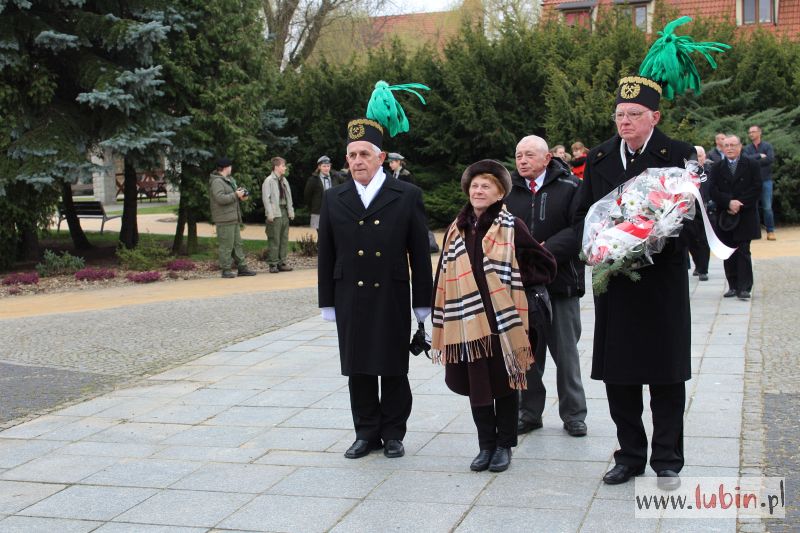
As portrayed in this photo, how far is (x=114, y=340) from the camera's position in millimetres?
10477

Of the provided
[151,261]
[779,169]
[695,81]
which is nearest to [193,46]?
[151,261]

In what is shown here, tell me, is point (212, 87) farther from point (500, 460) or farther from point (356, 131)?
point (500, 460)

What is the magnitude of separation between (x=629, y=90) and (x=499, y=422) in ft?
6.49

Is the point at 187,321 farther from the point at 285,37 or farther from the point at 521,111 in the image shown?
the point at 285,37

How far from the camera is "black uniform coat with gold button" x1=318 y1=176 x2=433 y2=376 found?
5723 mm

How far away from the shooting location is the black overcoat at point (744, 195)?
11398mm

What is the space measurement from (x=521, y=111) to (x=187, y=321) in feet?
43.5

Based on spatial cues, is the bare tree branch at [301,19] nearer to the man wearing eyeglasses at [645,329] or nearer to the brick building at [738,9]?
the brick building at [738,9]

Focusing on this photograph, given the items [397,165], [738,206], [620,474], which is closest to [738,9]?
[397,165]

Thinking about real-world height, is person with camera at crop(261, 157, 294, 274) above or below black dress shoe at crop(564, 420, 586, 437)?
above

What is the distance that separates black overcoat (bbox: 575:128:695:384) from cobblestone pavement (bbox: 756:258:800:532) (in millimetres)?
846

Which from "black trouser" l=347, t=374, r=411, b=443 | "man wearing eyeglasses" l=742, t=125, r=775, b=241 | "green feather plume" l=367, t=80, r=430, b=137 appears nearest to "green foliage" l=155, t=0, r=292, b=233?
"man wearing eyeglasses" l=742, t=125, r=775, b=241

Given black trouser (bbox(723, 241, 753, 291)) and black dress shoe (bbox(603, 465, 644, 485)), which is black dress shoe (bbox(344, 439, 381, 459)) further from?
black trouser (bbox(723, 241, 753, 291))

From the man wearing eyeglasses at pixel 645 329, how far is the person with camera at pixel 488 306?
472mm
